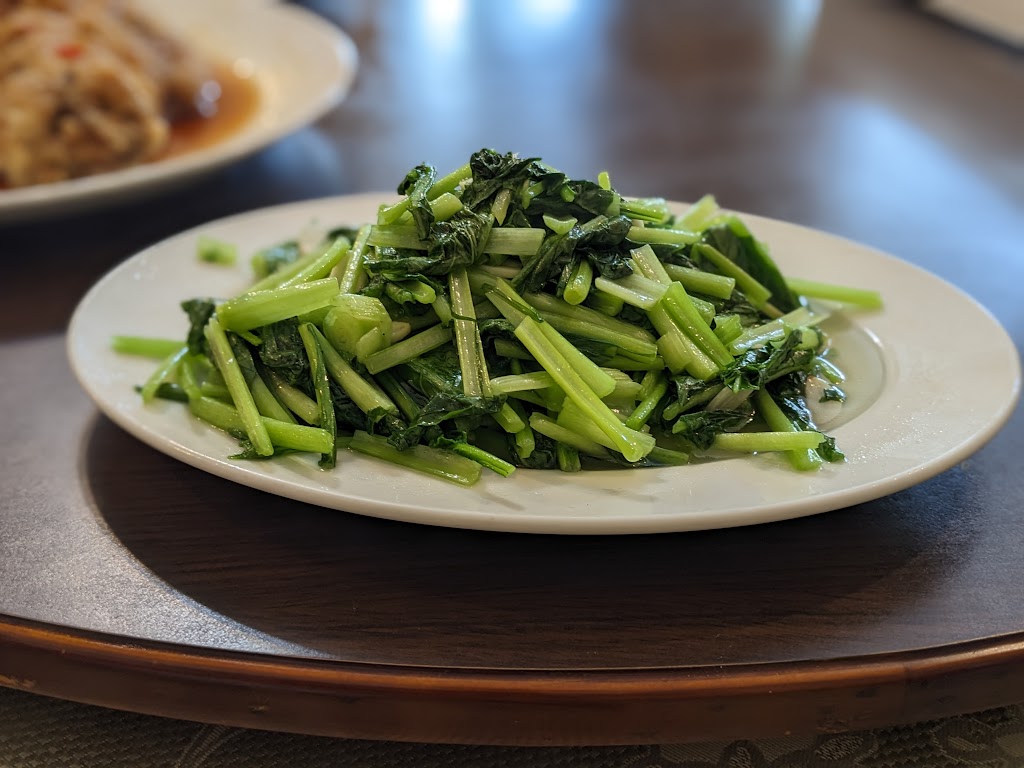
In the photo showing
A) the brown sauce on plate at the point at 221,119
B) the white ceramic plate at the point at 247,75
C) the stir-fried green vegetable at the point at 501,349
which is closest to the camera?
the stir-fried green vegetable at the point at 501,349

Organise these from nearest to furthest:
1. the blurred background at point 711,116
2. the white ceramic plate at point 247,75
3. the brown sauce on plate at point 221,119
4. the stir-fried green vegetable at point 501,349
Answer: the stir-fried green vegetable at point 501,349
the white ceramic plate at point 247,75
the blurred background at point 711,116
the brown sauce on plate at point 221,119

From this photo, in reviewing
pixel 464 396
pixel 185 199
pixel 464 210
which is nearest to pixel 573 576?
pixel 464 396

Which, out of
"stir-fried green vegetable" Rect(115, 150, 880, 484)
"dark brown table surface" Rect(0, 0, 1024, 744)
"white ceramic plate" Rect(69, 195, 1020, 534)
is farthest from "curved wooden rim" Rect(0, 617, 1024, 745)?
"stir-fried green vegetable" Rect(115, 150, 880, 484)

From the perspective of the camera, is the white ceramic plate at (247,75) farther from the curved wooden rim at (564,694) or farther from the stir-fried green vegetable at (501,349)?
the curved wooden rim at (564,694)

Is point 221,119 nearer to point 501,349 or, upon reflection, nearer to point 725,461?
point 501,349

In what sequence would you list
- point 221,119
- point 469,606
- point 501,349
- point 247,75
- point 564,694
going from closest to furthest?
point 564,694 < point 469,606 < point 501,349 < point 221,119 < point 247,75

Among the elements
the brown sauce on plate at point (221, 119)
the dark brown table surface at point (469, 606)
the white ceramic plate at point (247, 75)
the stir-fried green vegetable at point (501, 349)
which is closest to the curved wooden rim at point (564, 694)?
the dark brown table surface at point (469, 606)

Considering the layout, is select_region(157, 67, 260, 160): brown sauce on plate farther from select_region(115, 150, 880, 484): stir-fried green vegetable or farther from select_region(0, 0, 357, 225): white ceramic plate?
select_region(115, 150, 880, 484): stir-fried green vegetable

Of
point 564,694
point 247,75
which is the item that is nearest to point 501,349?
point 564,694
